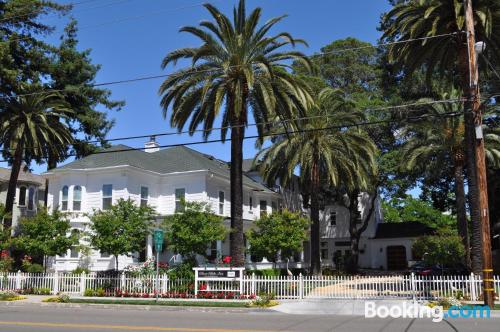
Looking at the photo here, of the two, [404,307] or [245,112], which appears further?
[245,112]

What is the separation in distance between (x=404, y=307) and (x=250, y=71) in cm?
1173

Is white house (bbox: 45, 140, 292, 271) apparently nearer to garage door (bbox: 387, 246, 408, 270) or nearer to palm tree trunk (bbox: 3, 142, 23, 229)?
palm tree trunk (bbox: 3, 142, 23, 229)

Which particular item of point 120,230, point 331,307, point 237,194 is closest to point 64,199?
point 120,230

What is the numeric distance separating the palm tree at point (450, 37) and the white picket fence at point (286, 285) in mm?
2130

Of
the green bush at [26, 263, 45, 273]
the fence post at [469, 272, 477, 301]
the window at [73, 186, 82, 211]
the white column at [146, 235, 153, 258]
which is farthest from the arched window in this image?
the fence post at [469, 272, 477, 301]

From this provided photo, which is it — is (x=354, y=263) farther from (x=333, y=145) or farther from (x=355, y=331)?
(x=355, y=331)

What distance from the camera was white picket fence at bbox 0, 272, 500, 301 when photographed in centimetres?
2166

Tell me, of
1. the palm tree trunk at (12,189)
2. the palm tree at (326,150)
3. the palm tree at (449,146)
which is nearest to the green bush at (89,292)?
the palm tree trunk at (12,189)

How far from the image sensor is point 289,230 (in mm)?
31094

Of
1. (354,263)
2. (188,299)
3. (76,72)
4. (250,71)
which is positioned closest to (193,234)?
(188,299)

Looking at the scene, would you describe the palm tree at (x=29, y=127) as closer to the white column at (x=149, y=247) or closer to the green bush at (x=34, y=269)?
the green bush at (x=34, y=269)

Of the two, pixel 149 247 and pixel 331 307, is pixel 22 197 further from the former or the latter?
pixel 331 307

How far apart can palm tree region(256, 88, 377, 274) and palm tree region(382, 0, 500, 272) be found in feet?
27.4

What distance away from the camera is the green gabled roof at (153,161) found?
119ft
